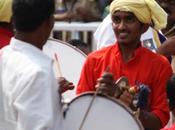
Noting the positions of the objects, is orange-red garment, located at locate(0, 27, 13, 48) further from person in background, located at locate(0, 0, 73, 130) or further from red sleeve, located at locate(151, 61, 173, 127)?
person in background, located at locate(0, 0, 73, 130)

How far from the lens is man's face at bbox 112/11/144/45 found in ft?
17.9

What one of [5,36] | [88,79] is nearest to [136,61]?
[88,79]

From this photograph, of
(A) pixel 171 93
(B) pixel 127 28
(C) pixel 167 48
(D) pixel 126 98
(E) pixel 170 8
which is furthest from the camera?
(E) pixel 170 8

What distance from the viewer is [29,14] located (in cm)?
435

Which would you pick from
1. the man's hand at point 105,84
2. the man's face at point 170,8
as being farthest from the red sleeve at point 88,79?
the man's face at point 170,8

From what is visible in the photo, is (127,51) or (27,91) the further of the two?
(127,51)

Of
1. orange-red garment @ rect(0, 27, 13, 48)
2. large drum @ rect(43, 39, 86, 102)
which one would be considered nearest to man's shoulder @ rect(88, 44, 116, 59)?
orange-red garment @ rect(0, 27, 13, 48)

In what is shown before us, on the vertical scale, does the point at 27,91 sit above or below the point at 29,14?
below

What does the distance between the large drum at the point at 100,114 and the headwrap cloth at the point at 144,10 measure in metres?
0.86

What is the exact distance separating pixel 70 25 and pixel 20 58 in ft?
23.1

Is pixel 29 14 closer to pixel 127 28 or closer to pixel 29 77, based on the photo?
pixel 29 77

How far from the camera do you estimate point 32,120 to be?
4.16 metres

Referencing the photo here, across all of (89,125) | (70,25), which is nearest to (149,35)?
(89,125)

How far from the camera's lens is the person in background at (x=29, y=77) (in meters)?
4.17
